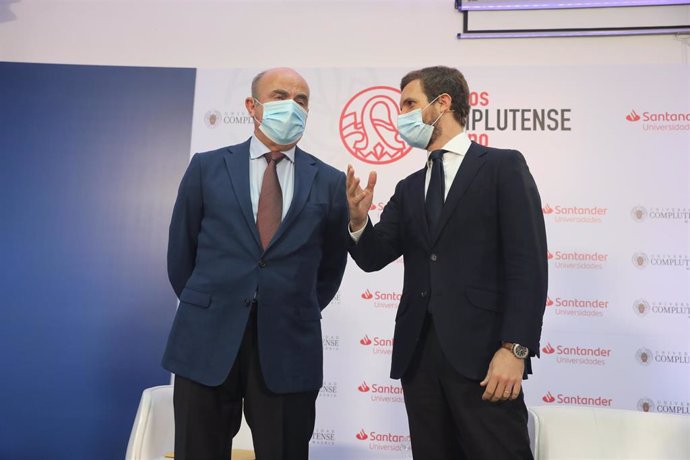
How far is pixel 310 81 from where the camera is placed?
3855 mm

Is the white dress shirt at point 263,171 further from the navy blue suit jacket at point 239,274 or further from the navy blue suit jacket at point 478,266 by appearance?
the navy blue suit jacket at point 478,266

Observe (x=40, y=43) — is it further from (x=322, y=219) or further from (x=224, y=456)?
(x=224, y=456)

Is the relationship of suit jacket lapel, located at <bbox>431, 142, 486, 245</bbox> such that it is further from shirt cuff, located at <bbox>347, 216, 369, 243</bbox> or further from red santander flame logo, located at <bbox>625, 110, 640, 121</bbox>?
red santander flame logo, located at <bbox>625, 110, 640, 121</bbox>

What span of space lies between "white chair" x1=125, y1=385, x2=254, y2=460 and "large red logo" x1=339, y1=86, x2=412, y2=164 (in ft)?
6.43

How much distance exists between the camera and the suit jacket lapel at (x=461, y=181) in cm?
175

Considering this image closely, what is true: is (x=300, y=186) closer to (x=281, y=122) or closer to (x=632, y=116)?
(x=281, y=122)

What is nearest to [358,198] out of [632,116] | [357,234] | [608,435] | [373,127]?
[357,234]

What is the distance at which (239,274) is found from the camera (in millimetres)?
1609

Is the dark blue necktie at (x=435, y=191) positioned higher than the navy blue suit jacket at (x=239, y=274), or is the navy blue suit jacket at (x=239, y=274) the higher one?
the dark blue necktie at (x=435, y=191)

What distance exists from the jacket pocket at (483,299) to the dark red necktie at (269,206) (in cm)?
62

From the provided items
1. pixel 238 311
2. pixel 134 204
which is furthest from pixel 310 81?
pixel 238 311

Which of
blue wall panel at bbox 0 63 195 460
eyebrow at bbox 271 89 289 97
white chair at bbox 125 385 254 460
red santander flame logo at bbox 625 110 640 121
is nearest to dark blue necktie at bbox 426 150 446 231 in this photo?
eyebrow at bbox 271 89 289 97

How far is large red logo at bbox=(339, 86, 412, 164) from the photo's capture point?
148 inches

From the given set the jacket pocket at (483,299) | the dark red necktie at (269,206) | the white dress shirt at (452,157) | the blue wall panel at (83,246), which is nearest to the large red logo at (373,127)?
the blue wall panel at (83,246)
